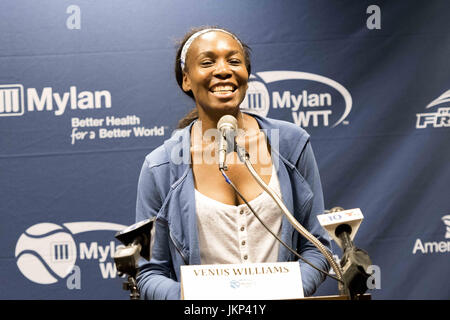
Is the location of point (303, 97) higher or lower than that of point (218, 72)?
higher

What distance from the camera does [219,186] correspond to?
1.96m

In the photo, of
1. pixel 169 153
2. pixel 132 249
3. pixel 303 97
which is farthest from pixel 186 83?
pixel 303 97

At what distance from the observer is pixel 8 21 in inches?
124

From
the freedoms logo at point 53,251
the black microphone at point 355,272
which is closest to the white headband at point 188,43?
the black microphone at point 355,272

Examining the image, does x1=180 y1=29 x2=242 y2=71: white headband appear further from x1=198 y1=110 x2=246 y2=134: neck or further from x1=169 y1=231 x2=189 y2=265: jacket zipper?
x1=169 y1=231 x2=189 y2=265: jacket zipper

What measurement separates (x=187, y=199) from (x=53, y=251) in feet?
4.93

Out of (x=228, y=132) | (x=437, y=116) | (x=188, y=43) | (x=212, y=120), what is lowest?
(x=228, y=132)

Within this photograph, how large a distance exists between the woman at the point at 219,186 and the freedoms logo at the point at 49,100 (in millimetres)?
1201

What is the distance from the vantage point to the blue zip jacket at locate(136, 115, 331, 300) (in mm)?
1888

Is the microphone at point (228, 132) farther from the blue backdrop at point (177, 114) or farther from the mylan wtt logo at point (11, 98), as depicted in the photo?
the mylan wtt logo at point (11, 98)

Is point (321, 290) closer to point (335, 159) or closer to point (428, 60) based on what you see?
point (335, 159)

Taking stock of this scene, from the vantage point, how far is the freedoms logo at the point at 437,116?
311cm

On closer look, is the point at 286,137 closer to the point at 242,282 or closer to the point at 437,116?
the point at 242,282

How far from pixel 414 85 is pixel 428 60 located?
0.15m
